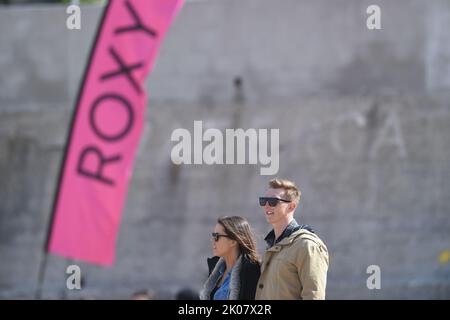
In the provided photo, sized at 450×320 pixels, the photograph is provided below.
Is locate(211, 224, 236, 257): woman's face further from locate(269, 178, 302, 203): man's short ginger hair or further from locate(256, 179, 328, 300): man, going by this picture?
locate(269, 178, 302, 203): man's short ginger hair

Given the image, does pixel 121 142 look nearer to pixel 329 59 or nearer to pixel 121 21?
pixel 121 21

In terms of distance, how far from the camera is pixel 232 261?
5328 mm

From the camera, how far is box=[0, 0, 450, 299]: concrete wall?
11.9m

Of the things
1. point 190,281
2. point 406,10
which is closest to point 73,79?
point 190,281

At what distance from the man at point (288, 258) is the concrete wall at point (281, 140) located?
21.9 ft

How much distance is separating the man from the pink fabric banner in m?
3.44

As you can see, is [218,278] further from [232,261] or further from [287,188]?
[287,188]

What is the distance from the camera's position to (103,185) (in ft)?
28.4

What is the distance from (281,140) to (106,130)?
12.8ft

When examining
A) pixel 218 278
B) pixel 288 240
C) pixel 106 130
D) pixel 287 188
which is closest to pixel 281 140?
pixel 106 130

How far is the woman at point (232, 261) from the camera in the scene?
17.1 ft

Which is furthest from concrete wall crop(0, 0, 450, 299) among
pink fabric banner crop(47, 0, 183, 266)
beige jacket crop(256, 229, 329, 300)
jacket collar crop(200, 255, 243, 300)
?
beige jacket crop(256, 229, 329, 300)

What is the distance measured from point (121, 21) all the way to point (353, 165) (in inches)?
171
